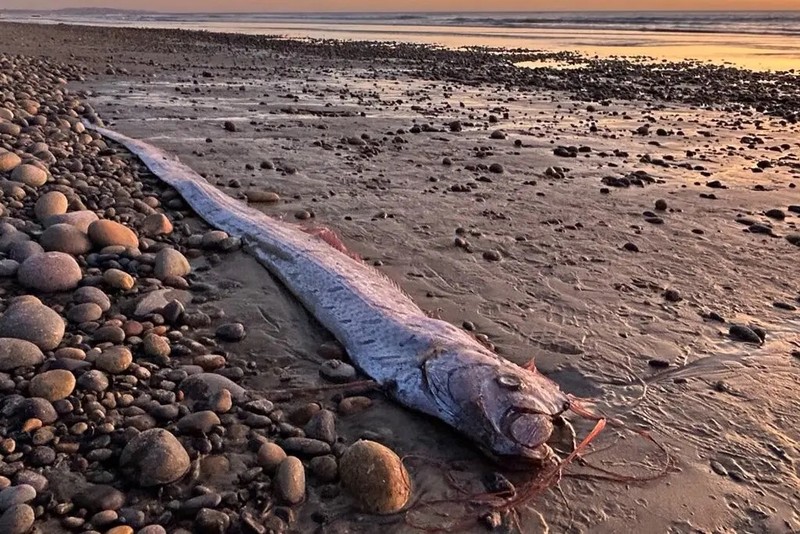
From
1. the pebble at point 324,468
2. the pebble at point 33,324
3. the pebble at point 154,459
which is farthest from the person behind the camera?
the pebble at point 33,324

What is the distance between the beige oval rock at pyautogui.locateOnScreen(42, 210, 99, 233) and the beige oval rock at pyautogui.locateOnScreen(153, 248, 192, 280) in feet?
2.72

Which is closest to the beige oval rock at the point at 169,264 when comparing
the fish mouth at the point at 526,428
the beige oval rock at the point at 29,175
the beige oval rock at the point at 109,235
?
the beige oval rock at the point at 109,235

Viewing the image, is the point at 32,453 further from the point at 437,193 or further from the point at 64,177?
the point at 437,193

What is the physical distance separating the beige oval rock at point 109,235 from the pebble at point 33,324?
1.41 m

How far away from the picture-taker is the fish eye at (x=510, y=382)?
11.1 ft

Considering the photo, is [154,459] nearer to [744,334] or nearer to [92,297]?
[92,297]

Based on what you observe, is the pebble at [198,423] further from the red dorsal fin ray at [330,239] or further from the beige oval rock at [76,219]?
the beige oval rock at [76,219]

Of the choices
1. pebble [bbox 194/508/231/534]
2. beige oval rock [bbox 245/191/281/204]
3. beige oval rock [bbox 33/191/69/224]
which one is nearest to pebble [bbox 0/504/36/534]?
pebble [bbox 194/508/231/534]

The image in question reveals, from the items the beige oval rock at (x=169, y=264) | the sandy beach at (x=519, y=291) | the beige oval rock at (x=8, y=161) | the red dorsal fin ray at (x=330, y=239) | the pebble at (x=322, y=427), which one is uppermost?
the beige oval rock at (x=8, y=161)

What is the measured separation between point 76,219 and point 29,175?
159 centimetres

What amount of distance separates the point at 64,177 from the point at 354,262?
3.95 metres

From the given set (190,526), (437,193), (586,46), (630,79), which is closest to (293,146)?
(437,193)

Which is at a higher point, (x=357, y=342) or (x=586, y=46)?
(x=357, y=342)

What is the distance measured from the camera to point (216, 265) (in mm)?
5699
